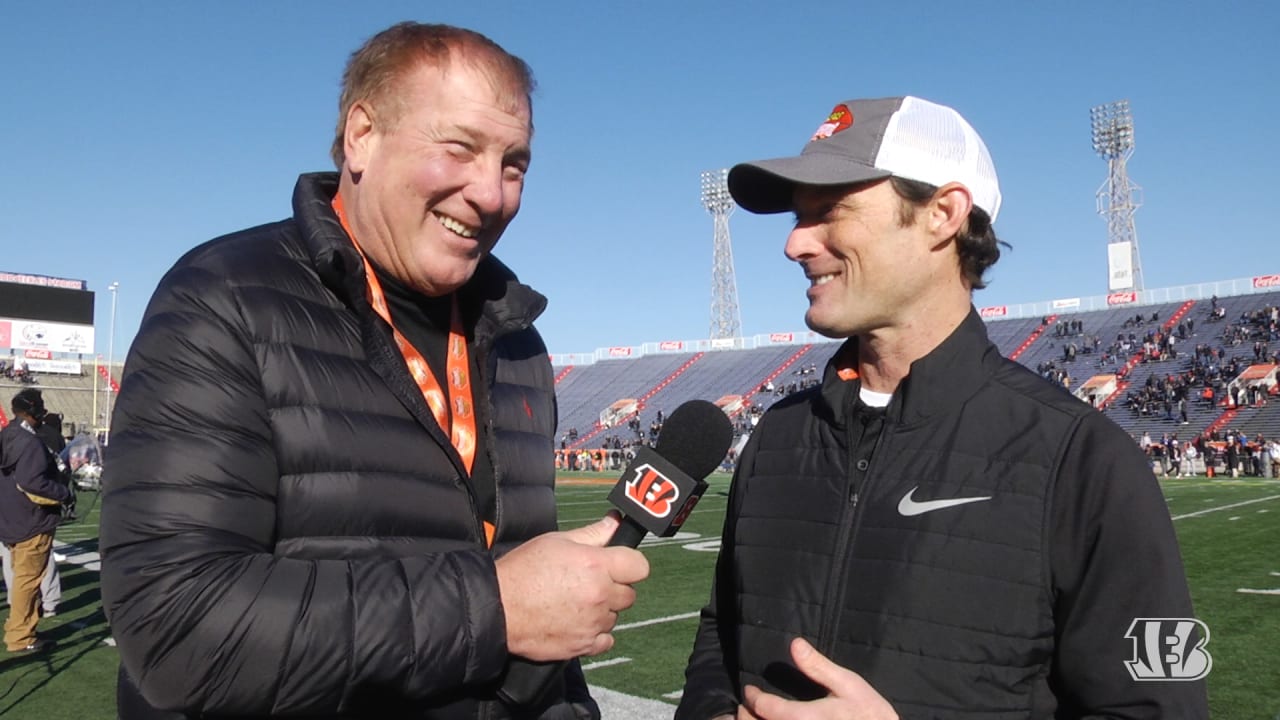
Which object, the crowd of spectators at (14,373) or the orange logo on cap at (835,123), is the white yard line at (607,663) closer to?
the orange logo on cap at (835,123)

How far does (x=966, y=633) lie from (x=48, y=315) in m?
51.1

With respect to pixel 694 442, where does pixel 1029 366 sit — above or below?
above

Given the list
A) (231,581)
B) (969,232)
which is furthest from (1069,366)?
(231,581)

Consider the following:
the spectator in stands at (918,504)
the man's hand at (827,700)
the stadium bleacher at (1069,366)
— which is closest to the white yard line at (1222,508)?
the stadium bleacher at (1069,366)

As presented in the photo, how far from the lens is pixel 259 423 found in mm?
1581

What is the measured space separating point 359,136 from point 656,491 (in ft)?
3.01

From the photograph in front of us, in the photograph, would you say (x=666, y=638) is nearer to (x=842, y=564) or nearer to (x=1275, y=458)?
(x=842, y=564)

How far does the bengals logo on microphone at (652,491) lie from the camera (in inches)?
70.0

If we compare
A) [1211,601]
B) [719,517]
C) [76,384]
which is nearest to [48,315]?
[76,384]

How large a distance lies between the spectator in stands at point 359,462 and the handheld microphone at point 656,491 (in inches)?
1.2

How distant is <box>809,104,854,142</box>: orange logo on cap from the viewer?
230cm

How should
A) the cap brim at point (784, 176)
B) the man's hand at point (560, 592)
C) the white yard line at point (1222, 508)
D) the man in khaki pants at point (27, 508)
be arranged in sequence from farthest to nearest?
the white yard line at point (1222, 508)
the man in khaki pants at point (27, 508)
the cap brim at point (784, 176)
the man's hand at point (560, 592)

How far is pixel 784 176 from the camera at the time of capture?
2.21 meters

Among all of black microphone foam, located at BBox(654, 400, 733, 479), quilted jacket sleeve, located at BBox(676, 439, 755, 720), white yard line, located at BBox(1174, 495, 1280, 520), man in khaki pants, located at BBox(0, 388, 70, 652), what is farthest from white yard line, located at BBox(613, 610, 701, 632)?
white yard line, located at BBox(1174, 495, 1280, 520)
